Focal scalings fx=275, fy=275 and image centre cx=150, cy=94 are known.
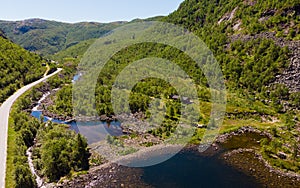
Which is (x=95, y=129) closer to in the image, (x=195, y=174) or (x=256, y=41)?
(x=195, y=174)

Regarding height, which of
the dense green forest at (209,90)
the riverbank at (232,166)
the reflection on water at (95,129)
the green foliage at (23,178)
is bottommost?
the riverbank at (232,166)

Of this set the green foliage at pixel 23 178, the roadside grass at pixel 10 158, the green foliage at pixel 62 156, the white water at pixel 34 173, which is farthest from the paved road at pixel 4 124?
the green foliage at pixel 62 156

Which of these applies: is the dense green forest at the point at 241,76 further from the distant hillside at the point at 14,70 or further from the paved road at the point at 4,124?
the distant hillside at the point at 14,70

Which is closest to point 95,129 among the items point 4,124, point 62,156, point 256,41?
point 4,124

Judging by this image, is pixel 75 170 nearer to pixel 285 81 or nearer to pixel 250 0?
pixel 285 81

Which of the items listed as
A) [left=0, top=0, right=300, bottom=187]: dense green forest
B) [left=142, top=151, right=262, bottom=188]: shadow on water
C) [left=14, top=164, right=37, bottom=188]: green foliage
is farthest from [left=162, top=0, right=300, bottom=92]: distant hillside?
[left=14, top=164, right=37, bottom=188]: green foliage
